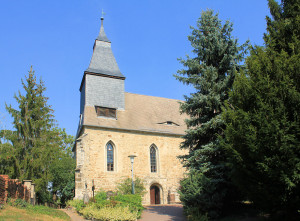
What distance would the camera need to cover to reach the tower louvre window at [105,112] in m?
22.3

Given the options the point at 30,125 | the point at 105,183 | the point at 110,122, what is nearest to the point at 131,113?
the point at 110,122

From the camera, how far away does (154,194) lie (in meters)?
22.3

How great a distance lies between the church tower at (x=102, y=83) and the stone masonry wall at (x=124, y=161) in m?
2.81

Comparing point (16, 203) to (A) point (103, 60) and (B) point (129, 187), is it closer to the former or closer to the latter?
(B) point (129, 187)

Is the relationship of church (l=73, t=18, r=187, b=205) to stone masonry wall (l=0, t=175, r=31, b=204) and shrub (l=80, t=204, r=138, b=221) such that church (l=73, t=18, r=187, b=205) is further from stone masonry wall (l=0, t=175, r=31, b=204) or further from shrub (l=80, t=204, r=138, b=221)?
shrub (l=80, t=204, r=138, b=221)

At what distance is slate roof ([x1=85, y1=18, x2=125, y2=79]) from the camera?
24297 mm

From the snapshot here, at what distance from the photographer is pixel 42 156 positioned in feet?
61.9

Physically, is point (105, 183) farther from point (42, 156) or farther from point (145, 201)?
point (42, 156)

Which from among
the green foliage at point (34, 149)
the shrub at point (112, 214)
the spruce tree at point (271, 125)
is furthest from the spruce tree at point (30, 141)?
the spruce tree at point (271, 125)

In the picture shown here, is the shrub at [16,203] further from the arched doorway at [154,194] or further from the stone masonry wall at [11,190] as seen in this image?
the arched doorway at [154,194]

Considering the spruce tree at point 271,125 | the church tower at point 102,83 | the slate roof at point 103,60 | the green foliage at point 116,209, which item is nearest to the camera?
the spruce tree at point 271,125

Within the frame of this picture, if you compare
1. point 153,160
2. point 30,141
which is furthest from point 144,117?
point 30,141

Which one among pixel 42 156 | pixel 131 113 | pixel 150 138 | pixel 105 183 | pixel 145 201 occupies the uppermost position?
pixel 131 113

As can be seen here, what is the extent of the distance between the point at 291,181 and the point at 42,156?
1593 centimetres
